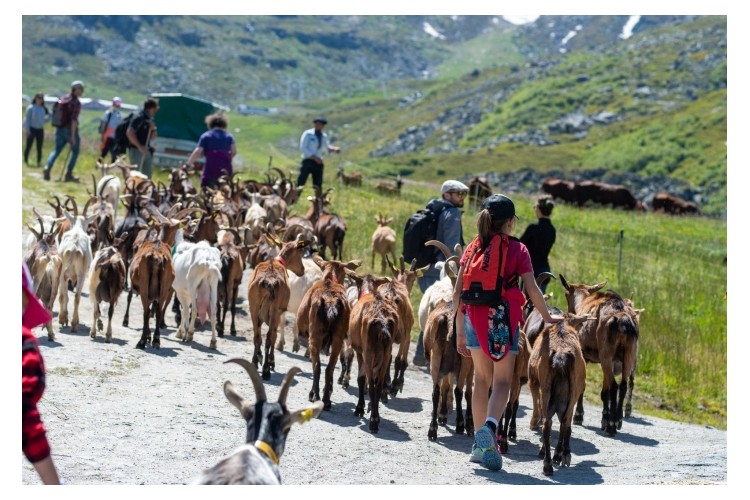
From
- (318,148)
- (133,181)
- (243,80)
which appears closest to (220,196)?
(133,181)

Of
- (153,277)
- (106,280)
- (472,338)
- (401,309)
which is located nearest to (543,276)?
(401,309)

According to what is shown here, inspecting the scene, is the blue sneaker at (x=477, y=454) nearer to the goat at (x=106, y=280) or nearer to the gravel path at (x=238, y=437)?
the gravel path at (x=238, y=437)

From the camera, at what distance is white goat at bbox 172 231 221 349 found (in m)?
14.4

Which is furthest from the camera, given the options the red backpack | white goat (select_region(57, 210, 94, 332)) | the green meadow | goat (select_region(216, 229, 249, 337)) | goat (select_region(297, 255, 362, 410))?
the green meadow

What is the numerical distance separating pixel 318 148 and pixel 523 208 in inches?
648

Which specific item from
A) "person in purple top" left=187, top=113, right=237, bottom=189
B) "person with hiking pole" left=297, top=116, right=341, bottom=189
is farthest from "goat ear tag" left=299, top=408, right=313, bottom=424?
→ "person with hiking pole" left=297, top=116, right=341, bottom=189

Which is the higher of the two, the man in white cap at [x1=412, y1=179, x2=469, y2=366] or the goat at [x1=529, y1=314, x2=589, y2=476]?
the man in white cap at [x1=412, y1=179, x2=469, y2=366]

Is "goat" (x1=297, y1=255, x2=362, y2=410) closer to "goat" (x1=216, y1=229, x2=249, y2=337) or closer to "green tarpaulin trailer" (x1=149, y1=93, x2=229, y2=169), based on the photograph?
"goat" (x1=216, y1=229, x2=249, y2=337)

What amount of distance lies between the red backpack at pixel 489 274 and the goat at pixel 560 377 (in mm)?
1339

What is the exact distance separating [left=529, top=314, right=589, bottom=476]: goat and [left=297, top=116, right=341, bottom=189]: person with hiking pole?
1217 centimetres

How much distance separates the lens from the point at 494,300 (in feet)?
29.6

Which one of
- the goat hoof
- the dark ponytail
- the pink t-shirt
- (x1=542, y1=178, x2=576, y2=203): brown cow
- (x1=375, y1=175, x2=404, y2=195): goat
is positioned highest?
(x1=542, y1=178, x2=576, y2=203): brown cow

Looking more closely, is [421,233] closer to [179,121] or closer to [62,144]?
[62,144]

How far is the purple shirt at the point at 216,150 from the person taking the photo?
768 inches
